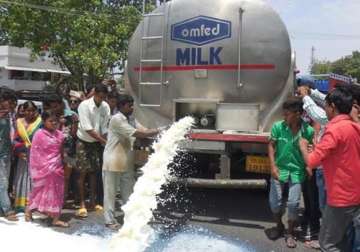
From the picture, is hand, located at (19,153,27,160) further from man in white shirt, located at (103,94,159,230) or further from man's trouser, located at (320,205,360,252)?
man's trouser, located at (320,205,360,252)

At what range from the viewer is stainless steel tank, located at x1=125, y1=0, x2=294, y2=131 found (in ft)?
17.7

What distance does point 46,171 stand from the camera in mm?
5473

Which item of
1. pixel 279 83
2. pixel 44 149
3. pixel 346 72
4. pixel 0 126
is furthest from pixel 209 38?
pixel 346 72

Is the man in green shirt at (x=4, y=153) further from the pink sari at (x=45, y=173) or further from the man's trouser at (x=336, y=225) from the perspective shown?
the man's trouser at (x=336, y=225)

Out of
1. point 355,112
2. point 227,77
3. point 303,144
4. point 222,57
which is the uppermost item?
point 222,57

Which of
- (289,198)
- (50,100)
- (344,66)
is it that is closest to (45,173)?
(50,100)

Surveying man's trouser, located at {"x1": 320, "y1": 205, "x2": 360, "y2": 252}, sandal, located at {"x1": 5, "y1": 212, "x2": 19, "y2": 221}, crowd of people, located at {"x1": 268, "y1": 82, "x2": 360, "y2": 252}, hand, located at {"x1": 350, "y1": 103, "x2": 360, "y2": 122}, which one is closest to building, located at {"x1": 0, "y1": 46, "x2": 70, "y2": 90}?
sandal, located at {"x1": 5, "y1": 212, "x2": 19, "y2": 221}

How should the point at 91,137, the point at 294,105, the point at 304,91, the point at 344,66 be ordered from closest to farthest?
the point at 294,105, the point at 304,91, the point at 91,137, the point at 344,66

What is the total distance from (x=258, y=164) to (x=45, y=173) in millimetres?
2343

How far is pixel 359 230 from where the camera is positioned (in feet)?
12.6

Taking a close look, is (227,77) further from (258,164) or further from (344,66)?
(344,66)

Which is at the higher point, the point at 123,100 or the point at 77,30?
the point at 77,30

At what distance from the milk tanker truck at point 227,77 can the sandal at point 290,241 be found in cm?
59

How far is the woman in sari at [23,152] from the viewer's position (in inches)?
231
